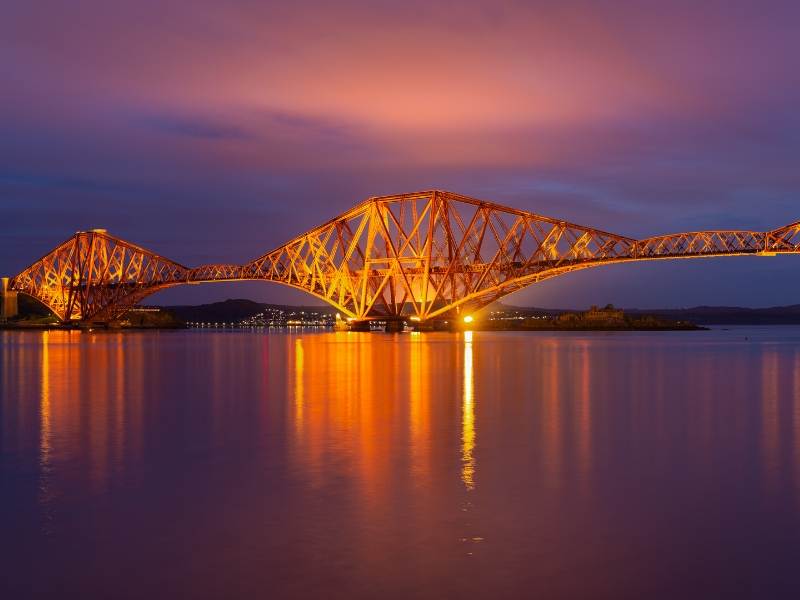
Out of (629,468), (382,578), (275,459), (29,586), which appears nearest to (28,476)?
(275,459)

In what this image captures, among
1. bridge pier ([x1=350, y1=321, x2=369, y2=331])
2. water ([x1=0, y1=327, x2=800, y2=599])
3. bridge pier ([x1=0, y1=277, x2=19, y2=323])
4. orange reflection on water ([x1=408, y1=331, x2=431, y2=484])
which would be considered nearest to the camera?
water ([x1=0, y1=327, x2=800, y2=599])

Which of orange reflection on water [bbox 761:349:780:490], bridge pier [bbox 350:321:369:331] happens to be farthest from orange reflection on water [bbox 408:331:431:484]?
bridge pier [bbox 350:321:369:331]

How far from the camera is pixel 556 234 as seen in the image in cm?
10219

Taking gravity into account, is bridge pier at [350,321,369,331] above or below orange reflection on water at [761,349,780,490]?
above

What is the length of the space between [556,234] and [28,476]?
9302 centimetres

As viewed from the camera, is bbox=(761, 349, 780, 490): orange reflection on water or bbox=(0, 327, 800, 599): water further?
bbox=(761, 349, 780, 490): orange reflection on water

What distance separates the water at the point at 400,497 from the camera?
8.00 meters

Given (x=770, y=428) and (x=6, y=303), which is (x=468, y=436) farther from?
(x=6, y=303)

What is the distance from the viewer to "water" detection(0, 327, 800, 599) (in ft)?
26.2

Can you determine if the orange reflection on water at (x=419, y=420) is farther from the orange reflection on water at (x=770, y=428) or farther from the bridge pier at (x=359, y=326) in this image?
the bridge pier at (x=359, y=326)

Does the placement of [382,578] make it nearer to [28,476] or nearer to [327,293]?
[28,476]

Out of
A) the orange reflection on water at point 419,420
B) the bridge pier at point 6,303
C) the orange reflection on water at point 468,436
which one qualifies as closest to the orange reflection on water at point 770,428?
the orange reflection on water at point 468,436

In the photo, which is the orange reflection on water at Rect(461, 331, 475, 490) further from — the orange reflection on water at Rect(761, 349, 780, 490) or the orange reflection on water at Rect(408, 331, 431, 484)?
the orange reflection on water at Rect(761, 349, 780, 490)

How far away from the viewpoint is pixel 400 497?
1108cm
